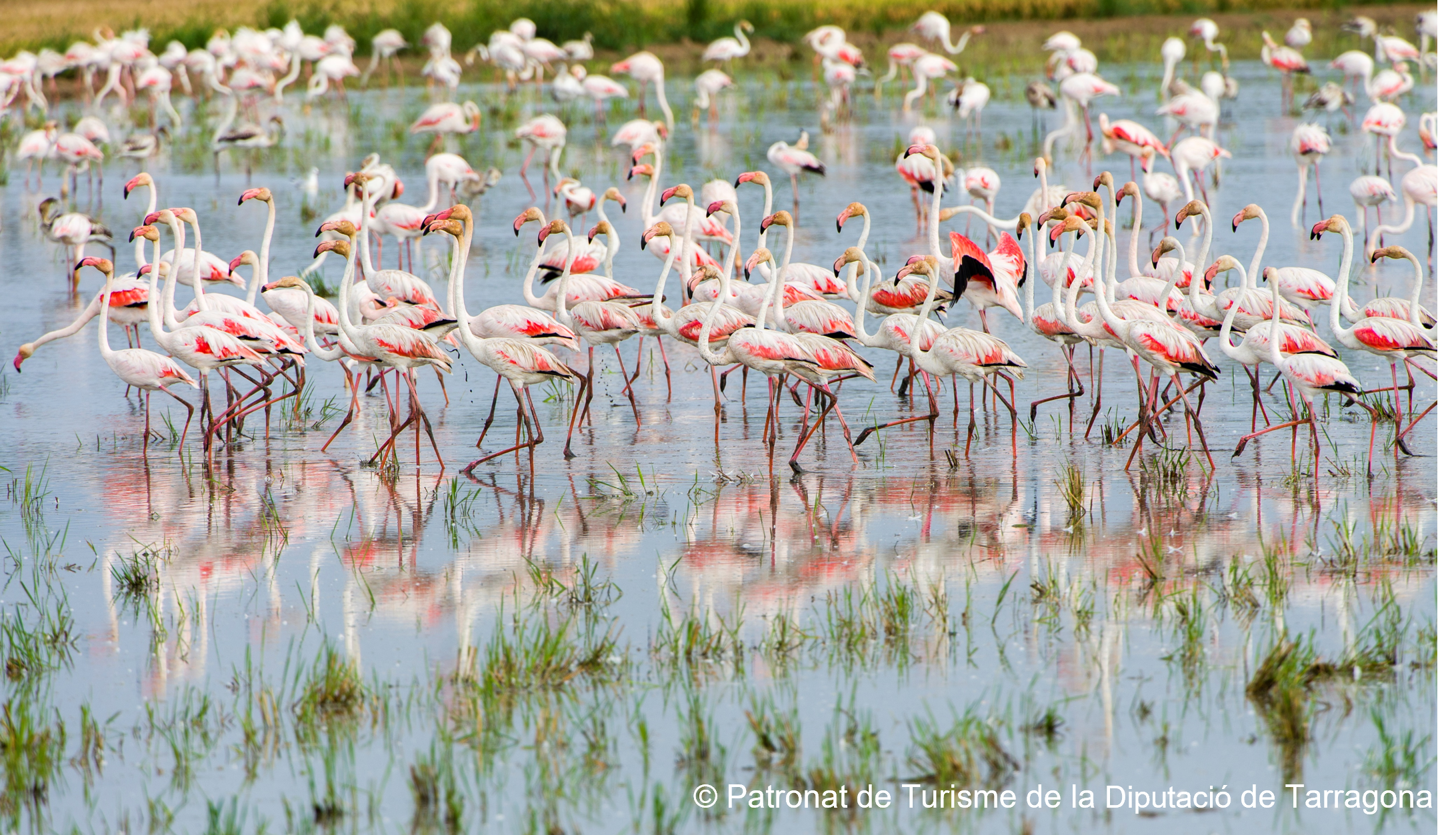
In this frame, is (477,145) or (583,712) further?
(477,145)

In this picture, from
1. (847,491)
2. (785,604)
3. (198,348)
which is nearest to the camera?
(785,604)

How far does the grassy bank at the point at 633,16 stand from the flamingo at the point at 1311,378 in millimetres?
25496

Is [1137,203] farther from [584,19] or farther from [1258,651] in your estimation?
[584,19]

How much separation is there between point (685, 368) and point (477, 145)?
38.5ft

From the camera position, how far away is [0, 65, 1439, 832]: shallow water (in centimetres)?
458

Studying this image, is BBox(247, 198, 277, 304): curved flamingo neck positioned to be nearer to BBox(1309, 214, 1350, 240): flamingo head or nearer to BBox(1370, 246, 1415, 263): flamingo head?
BBox(1309, 214, 1350, 240): flamingo head

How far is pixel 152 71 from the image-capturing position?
23.0 metres

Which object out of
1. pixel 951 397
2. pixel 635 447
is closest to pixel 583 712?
pixel 635 447

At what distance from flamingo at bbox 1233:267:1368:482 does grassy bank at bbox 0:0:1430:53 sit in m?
25.5

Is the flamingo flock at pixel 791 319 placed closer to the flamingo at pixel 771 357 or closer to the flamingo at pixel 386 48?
the flamingo at pixel 771 357

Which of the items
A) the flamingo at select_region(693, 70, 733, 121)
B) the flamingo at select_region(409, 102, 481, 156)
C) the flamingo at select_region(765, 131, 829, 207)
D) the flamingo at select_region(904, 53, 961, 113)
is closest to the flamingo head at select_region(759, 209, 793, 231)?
the flamingo at select_region(765, 131, 829, 207)

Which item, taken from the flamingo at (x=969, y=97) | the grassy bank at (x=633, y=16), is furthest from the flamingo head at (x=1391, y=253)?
the grassy bank at (x=633, y=16)

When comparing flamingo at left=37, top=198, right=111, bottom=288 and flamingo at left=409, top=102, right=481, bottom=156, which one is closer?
flamingo at left=37, top=198, right=111, bottom=288

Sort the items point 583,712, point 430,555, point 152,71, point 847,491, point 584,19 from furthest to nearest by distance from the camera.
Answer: point 584,19 < point 152,71 < point 847,491 < point 430,555 < point 583,712
